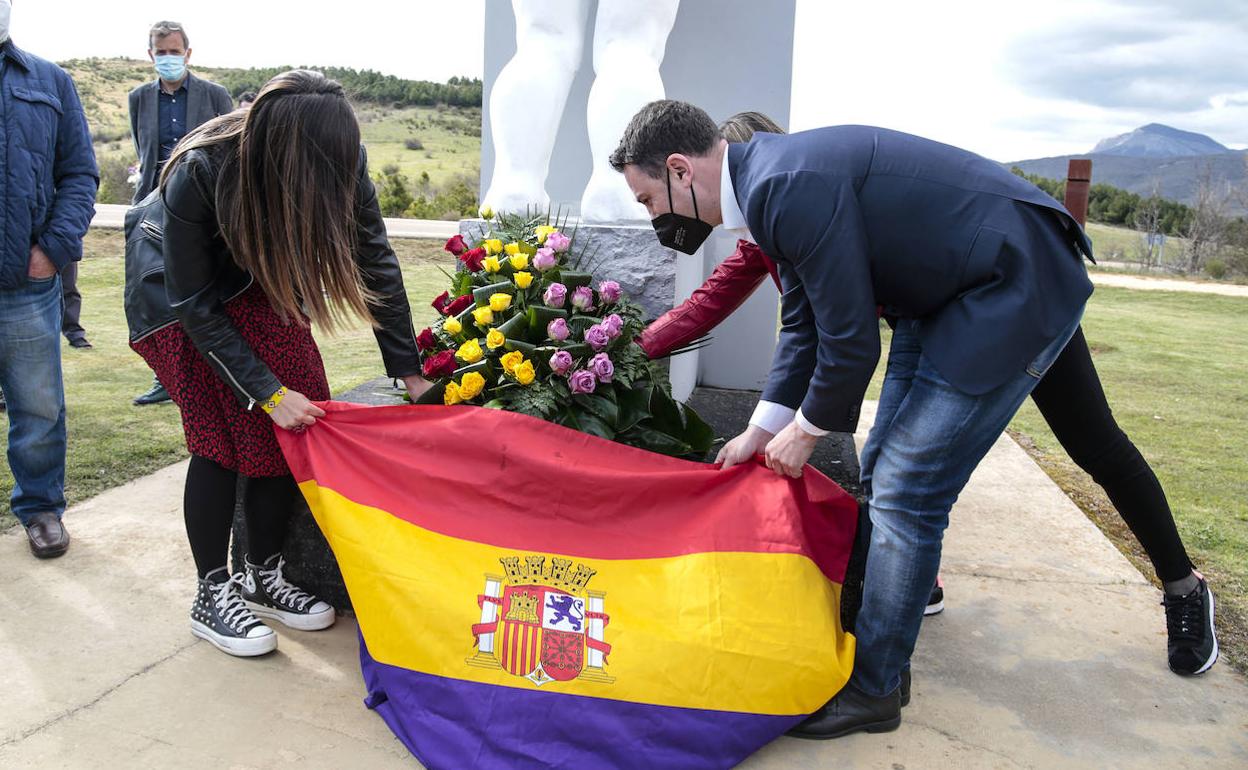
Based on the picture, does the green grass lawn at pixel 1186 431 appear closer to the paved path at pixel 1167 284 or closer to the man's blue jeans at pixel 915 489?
the man's blue jeans at pixel 915 489

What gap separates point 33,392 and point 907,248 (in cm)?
290

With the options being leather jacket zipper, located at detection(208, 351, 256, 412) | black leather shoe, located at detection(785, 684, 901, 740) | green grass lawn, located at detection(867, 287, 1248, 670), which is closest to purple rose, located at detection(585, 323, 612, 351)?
leather jacket zipper, located at detection(208, 351, 256, 412)

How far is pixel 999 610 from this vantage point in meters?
3.03

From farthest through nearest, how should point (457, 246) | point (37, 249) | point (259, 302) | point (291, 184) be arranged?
point (457, 246), point (37, 249), point (259, 302), point (291, 184)

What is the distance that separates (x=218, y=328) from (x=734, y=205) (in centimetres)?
134

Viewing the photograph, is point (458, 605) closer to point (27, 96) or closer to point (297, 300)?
point (297, 300)

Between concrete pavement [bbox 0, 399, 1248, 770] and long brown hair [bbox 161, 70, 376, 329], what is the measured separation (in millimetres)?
997

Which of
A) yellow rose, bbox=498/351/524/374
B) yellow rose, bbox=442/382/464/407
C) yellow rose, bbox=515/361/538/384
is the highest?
yellow rose, bbox=498/351/524/374

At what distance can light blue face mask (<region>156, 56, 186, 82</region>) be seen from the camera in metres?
4.99

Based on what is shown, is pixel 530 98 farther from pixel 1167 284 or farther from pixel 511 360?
pixel 1167 284

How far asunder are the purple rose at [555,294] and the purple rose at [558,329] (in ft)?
0.28

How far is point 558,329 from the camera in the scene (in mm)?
2852

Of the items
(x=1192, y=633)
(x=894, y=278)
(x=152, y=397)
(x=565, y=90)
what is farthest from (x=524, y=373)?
(x=152, y=397)

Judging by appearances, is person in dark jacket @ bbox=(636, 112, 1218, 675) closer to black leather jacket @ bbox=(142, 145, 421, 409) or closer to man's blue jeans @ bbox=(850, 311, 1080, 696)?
man's blue jeans @ bbox=(850, 311, 1080, 696)
